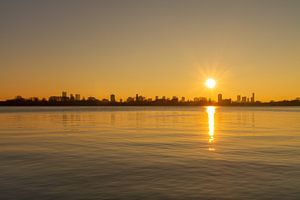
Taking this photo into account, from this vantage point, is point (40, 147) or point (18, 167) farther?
point (40, 147)

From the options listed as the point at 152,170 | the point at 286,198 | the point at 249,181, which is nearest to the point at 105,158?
the point at 152,170

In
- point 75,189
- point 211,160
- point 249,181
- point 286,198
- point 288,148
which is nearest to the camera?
point 286,198

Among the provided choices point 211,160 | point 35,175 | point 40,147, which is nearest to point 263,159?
point 211,160

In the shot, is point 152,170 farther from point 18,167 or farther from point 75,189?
point 18,167

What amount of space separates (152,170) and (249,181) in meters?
4.84

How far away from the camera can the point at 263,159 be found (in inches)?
877

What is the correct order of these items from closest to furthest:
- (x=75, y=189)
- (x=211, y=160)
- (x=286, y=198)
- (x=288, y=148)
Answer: (x=286, y=198) < (x=75, y=189) < (x=211, y=160) < (x=288, y=148)

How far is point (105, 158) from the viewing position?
22906 millimetres

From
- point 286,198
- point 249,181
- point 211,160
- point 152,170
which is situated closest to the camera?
point 286,198

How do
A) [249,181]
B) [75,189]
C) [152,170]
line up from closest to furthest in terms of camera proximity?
1. [75,189]
2. [249,181]
3. [152,170]

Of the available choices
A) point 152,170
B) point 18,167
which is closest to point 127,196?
point 152,170

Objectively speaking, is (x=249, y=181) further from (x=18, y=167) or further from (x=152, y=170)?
(x=18, y=167)

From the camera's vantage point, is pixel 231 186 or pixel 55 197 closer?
pixel 55 197

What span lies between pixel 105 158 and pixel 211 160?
615cm
